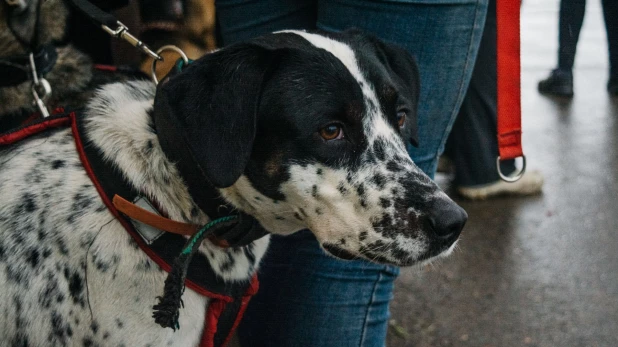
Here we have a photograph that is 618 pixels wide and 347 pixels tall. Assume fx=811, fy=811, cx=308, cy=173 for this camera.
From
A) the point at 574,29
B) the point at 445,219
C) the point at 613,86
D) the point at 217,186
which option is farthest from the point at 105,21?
the point at 613,86

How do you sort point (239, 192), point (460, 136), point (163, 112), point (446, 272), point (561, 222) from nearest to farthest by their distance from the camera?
point (163, 112), point (239, 192), point (446, 272), point (561, 222), point (460, 136)

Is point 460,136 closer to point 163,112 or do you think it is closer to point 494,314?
point 494,314

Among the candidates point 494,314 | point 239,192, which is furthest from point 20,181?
point 494,314

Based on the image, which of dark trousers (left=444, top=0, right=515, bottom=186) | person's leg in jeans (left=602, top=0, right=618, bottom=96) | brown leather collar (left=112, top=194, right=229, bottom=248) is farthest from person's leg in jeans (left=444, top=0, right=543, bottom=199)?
brown leather collar (left=112, top=194, right=229, bottom=248)

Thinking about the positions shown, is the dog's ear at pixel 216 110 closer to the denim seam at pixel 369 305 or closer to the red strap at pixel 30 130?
the red strap at pixel 30 130

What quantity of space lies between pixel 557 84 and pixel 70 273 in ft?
Answer: 17.9

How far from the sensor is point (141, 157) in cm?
221

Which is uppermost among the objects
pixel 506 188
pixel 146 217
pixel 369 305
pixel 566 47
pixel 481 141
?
pixel 146 217

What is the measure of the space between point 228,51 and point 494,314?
2.10 m

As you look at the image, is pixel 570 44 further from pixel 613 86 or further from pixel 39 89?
pixel 39 89

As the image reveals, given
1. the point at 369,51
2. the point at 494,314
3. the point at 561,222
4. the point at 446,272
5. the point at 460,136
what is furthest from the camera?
the point at 460,136

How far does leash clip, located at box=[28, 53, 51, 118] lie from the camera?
275cm

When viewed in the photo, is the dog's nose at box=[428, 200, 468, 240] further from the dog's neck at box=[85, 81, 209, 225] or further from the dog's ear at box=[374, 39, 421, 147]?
the dog's neck at box=[85, 81, 209, 225]

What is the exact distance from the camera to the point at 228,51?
213 cm
